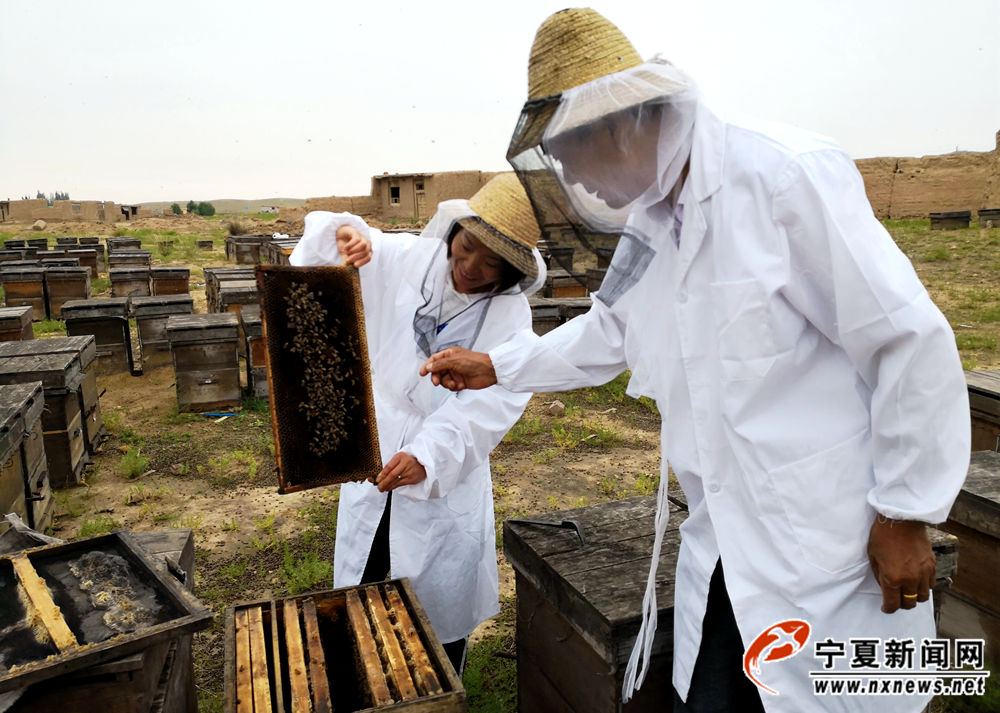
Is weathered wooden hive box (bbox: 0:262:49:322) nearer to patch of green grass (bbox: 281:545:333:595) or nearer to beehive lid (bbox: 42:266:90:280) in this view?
beehive lid (bbox: 42:266:90:280)

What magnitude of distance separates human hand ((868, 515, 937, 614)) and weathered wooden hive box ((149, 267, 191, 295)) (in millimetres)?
10082

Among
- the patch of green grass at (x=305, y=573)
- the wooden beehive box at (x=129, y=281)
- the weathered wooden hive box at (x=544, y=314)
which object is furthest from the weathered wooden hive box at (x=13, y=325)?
the weathered wooden hive box at (x=544, y=314)

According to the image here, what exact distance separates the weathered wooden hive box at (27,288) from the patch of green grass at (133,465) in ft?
20.2

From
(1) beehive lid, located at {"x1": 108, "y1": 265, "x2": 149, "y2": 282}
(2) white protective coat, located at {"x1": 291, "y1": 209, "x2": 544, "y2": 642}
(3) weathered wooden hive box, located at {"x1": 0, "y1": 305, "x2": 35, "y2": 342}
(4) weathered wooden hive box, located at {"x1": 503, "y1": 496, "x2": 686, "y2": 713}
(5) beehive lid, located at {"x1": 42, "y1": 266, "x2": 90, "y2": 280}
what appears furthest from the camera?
(1) beehive lid, located at {"x1": 108, "y1": 265, "x2": 149, "y2": 282}

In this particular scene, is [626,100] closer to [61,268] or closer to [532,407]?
[532,407]

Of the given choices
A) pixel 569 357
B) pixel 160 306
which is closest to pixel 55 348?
pixel 160 306

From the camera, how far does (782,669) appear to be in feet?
4.63

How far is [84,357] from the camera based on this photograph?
500 centimetres

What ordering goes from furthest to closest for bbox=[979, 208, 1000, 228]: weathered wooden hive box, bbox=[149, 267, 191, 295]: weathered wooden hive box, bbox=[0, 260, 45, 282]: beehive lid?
bbox=[979, 208, 1000, 228]: weathered wooden hive box → bbox=[149, 267, 191, 295]: weathered wooden hive box → bbox=[0, 260, 45, 282]: beehive lid

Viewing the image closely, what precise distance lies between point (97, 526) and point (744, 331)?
4241mm

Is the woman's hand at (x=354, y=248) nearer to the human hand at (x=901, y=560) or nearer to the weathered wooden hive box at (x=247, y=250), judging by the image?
the human hand at (x=901, y=560)

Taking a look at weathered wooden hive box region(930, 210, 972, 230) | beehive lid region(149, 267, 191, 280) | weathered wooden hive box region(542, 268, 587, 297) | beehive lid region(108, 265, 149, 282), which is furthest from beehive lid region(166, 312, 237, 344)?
weathered wooden hive box region(930, 210, 972, 230)

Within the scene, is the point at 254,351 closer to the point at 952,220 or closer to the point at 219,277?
the point at 219,277

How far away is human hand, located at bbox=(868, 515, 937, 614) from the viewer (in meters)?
1.30
